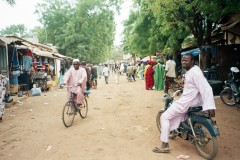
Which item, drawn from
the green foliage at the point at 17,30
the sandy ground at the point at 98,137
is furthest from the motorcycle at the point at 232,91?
the green foliage at the point at 17,30

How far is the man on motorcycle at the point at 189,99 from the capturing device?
4699mm

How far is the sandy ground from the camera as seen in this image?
17.1 feet

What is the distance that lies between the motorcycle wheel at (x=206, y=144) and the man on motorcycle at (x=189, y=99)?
1.25ft

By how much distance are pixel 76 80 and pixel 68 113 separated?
1.12 metres

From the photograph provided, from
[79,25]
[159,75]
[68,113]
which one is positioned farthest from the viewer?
[79,25]

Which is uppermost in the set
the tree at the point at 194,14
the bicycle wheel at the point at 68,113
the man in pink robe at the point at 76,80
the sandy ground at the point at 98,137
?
the tree at the point at 194,14

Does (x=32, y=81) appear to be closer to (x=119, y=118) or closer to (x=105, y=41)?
(x=119, y=118)

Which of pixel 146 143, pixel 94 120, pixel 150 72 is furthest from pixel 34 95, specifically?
pixel 146 143

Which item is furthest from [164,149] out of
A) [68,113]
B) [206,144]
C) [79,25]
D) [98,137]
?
[79,25]

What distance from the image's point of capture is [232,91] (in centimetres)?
962

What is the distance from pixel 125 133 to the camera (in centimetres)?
671

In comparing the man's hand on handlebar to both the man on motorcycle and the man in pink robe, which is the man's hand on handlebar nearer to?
the man on motorcycle

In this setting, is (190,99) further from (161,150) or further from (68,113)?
(68,113)

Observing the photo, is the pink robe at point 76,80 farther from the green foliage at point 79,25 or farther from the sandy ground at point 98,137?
the green foliage at point 79,25
